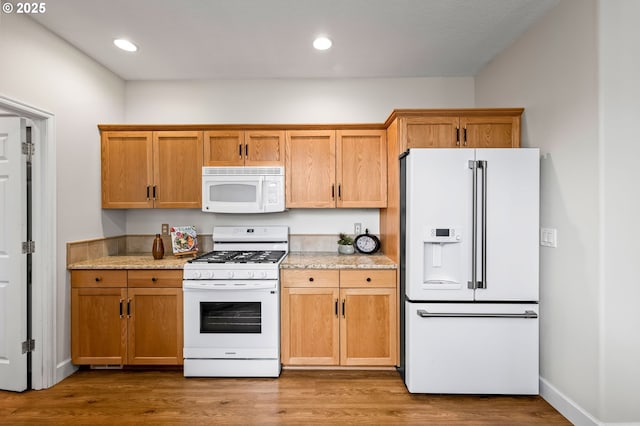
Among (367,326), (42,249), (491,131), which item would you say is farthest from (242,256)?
(491,131)

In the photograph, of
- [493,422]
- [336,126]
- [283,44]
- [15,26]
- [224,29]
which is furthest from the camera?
[336,126]

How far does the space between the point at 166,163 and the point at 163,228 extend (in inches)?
25.7

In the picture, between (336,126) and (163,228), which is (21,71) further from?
(336,126)

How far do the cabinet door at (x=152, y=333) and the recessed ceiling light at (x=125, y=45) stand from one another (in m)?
2.06

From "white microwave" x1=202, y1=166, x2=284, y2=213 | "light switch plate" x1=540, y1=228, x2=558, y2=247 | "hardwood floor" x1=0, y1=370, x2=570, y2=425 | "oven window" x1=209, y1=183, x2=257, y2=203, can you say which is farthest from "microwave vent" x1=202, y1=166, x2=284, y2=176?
"light switch plate" x1=540, y1=228, x2=558, y2=247

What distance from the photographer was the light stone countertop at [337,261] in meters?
2.77

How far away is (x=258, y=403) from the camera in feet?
7.75

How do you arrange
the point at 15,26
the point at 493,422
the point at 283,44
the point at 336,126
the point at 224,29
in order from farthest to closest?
the point at 336,126 < the point at 283,44 < the point at 224,29 < the point at 15,26 < the point at 493,422

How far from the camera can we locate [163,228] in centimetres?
335

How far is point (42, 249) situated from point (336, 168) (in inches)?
97.4

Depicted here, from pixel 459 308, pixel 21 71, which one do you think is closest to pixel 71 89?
pixel 21 71

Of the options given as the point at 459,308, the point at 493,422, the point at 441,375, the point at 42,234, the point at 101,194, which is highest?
the point at 101,194

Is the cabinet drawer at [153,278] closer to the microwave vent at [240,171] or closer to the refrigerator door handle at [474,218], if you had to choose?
the microwave vent at [240,171]

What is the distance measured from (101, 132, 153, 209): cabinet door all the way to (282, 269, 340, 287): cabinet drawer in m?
1.57
